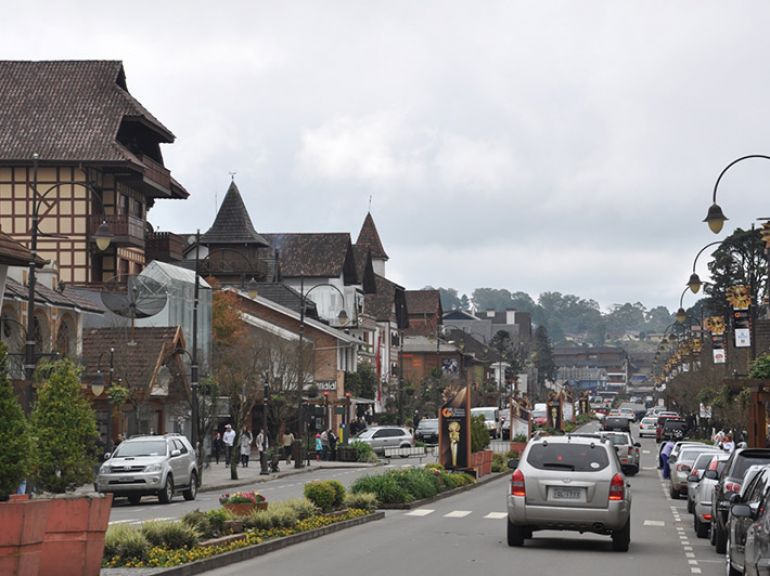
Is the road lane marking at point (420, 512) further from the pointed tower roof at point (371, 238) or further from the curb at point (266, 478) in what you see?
the pointed tower roof at point (371, 238)

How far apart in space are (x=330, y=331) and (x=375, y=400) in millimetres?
11704

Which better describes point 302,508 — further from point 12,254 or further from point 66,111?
point 66,111

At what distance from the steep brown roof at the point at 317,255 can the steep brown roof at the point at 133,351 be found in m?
49.3

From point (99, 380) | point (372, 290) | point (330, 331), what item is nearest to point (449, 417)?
point (99, 380)

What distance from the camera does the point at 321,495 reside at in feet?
89.7

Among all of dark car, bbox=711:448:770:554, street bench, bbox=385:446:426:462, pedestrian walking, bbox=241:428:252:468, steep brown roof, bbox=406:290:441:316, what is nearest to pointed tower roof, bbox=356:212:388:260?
steep brown roof, bbox=406:290:441:316

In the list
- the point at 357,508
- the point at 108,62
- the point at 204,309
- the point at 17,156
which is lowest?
the point at 357,508

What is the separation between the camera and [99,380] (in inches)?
1563

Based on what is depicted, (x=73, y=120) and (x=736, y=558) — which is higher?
(x=73, y=120)

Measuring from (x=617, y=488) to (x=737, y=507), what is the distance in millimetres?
6212

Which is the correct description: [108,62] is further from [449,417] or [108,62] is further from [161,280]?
[449,417]

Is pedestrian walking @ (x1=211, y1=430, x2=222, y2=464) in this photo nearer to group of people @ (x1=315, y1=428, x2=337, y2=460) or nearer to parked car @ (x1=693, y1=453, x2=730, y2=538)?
group of people @ (x1=315, y1=428, x2=337, y2=460)

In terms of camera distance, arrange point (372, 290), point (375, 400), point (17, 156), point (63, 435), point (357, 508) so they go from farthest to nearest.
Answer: point (372, 290) < point (375, 400) < point (17, 156) < point (63, 435) < point (357, 508)

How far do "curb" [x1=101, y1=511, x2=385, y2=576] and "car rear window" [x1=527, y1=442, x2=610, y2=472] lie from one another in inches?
154
